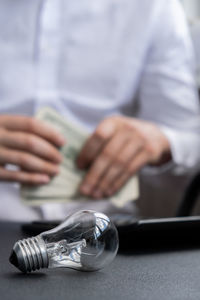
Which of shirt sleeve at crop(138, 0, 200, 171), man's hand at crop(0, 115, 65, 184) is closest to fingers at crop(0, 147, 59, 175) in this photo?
man's hand at crop(0, 115, 65, 184)

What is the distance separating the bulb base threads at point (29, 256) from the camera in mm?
269

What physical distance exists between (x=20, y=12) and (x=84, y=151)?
1.04ft

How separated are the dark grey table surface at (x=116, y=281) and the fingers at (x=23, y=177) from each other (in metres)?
0.39

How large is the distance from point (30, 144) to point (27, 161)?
0.10ft

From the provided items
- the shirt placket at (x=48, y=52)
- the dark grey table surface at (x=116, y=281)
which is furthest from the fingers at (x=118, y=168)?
the dark grey table surface at (x=116, y=281)

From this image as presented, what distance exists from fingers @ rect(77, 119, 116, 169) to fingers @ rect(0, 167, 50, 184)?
2.4 inches

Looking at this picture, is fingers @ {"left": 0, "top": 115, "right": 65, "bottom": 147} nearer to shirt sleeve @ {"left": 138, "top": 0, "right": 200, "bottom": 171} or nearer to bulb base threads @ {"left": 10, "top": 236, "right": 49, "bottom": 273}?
shirt sleeve @ {"left": 138, "top": 0, "right": 200, "bottom": 171}

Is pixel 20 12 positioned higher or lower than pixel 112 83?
higher

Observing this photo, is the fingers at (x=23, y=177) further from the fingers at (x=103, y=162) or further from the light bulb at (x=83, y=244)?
the light bulb at (x=83, y=244)

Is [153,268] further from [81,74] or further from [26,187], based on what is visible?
[81,74]

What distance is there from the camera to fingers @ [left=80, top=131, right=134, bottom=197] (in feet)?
2.53

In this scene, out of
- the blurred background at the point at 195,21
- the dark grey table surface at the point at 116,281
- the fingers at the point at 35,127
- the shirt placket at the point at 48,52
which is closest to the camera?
the dark grey table surface at the point at 116,281

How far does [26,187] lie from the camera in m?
0.77

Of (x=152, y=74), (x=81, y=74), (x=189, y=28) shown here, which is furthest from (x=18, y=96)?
(x=189, y=28)
